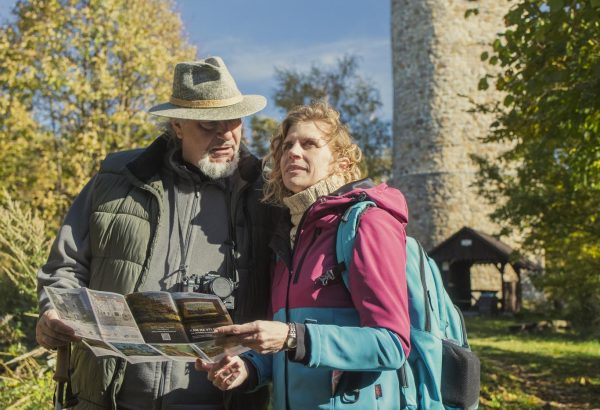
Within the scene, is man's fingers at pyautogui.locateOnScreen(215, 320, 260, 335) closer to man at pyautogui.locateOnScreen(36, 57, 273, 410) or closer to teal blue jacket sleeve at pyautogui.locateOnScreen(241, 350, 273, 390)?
teal blue jacket sleeve at pyautogui.locateOnScreen(241, 350, 273, 390)

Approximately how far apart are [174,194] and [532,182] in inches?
327

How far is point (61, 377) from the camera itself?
2684 millimetres

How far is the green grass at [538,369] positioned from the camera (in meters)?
8.42

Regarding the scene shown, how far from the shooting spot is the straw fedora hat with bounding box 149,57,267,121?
10.3 ft

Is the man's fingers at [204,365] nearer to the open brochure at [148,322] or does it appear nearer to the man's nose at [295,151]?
the open brochure at [148,322]

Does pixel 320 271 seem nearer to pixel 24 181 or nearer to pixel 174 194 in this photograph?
pixel 174 194

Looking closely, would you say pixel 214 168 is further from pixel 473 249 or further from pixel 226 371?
pixel 473 249

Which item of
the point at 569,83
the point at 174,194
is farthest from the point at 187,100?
the point at 569,83

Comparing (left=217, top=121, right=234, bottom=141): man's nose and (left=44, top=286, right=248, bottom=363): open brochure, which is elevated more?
(left=217, top=121, right=234, bottom=141): man's nose

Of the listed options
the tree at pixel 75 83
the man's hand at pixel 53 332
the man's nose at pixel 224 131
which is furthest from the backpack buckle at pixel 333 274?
the tree at pixel 75 83

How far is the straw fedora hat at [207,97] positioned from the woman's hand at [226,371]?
1.02 metres

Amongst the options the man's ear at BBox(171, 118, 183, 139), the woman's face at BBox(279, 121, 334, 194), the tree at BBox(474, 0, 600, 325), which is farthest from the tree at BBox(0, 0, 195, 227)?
the woman's face at BBox(279, 121, 334, 194)

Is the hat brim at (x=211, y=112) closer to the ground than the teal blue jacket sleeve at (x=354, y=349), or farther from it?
farther from it

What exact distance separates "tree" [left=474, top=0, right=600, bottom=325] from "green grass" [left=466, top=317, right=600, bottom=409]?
1.21 meters
